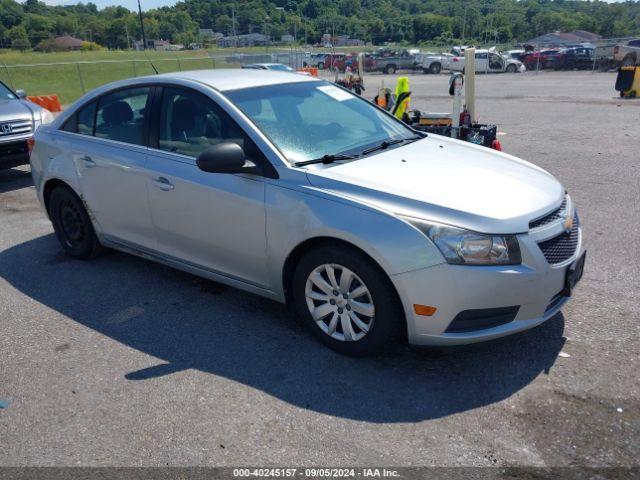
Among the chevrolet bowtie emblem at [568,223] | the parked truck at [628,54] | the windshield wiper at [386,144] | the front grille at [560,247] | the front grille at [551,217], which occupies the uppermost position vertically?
the windshield wiper at [386,144]

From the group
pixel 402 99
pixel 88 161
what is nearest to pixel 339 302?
pixel 88 161

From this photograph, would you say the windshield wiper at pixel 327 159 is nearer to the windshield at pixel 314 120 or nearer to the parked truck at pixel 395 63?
the windshield at pixel 314 120

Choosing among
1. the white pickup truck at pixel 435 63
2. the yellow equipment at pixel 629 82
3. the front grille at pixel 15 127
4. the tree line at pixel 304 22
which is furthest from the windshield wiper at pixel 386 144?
the tree line at pixel 304 22

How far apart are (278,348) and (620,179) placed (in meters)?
5.99

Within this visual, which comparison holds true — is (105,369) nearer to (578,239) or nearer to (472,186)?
(472,186)

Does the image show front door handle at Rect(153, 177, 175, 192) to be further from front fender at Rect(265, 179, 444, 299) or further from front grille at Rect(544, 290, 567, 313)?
front grille at Rect(544, 290, 567, 313)

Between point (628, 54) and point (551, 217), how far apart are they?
1394 inches

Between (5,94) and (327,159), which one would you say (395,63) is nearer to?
(5,94)

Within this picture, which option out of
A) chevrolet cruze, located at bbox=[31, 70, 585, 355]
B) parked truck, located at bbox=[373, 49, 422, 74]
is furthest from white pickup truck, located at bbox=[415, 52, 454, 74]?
chevrolet cruze, located at bbox=[31, 70, 585, 355]

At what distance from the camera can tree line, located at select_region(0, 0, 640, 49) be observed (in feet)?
364

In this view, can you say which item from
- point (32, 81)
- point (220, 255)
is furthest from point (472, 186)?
point (32, 81)

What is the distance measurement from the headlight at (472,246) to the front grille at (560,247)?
23cm

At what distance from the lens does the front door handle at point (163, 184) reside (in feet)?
14.0

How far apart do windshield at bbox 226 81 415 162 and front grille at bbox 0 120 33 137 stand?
228 inches
